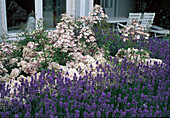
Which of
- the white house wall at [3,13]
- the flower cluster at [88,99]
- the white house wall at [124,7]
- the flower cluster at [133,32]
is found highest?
the white house wall at [124,7]

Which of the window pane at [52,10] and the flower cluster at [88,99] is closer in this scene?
the flower cluster at [88,99]

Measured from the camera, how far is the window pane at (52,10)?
6000mm

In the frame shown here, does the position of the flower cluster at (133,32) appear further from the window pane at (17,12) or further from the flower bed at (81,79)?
the window pane at (17,12)

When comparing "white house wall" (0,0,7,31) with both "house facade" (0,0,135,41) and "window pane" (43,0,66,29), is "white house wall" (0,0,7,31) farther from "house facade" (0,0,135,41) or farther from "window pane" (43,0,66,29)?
"window pane" (43,0,66,29)

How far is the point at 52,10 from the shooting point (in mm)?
6152

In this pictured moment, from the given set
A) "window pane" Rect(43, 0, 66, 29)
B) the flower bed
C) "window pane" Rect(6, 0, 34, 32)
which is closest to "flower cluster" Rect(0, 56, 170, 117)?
the flower bed

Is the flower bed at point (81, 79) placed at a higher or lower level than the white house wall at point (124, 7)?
lower

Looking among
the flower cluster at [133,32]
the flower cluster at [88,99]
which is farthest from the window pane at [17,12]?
the flower cluster at [88,99]

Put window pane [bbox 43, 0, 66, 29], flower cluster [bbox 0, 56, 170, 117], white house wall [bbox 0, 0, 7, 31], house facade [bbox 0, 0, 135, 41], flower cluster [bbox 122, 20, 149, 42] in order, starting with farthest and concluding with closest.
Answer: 1. window pane [bbox 43, 0, 66, 29]
2. house facade [bbox 0, 0, 135, 41]
3. white house wall [bbox 0, 0, 7, 31]
4. flower cluster [bbox 122, 20, 149, 42]
5. flower cluster [bbox 0, 56, 170, 117]

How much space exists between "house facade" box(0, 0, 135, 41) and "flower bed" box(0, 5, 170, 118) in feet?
2.03

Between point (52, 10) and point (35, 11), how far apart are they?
66cm

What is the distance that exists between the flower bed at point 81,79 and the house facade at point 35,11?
2.03ft

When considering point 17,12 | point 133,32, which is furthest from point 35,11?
point 133,32

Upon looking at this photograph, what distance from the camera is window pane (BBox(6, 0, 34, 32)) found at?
5.38 meters
